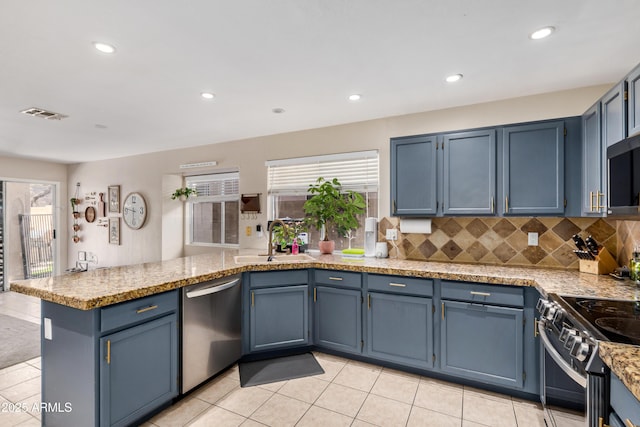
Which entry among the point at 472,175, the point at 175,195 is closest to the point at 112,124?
the point at 175,195

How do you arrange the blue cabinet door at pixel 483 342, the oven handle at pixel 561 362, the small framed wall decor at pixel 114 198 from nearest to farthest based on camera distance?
the oven handle at pixel 561 362
the blue cabinet door at pixel 483 342
the small framed wall decor at pixel 114 198

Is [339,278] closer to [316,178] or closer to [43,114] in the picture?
[316,178]

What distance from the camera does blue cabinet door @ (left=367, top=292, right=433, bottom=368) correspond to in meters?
2.48

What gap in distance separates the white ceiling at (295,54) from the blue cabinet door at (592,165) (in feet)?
1.30

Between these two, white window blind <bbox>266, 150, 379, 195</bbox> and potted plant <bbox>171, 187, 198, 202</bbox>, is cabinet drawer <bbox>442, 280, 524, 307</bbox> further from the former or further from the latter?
potted plant <bbox>171, 187, 198, 202</bbox>

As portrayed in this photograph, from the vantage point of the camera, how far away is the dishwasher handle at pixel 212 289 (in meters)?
2.20

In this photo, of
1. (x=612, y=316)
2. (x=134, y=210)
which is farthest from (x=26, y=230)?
(x=612, y=316)

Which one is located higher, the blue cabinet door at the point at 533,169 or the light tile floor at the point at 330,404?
the blue cabinet door at the point at 533,169

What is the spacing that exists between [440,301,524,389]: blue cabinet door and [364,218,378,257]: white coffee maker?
0.99 meters

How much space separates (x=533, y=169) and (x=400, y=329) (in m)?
1.70

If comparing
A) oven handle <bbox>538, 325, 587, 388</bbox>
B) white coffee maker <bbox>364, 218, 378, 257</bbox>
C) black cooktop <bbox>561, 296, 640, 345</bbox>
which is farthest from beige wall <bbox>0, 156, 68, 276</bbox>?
black cooktop <bbox>561, 296, 640, 345</bbox>

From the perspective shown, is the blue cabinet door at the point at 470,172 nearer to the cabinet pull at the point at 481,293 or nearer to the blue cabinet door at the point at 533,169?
the blue cabinet door at the point at 533,169

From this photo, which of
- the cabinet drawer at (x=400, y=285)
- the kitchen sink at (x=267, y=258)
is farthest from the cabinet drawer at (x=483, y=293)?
the kitchen sink at (x=267, y=258)

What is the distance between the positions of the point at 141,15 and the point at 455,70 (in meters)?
2.06
